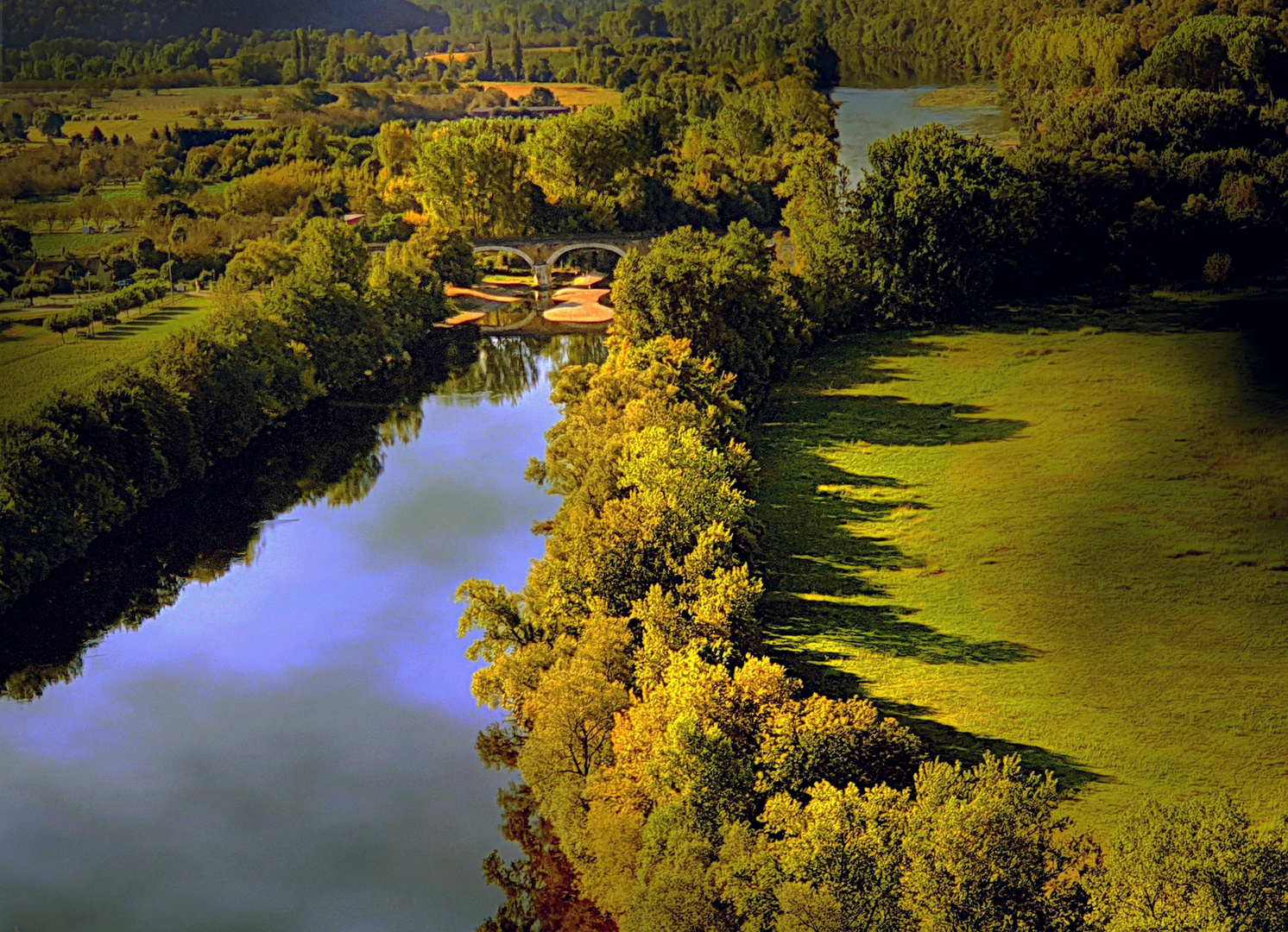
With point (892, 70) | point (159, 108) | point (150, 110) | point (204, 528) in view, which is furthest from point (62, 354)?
point (892, 70)

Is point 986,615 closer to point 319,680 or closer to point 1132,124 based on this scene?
point 319,680

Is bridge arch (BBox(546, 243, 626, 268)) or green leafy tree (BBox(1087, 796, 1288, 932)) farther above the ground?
bridge arch (BBox(546, 243, 626, 268))

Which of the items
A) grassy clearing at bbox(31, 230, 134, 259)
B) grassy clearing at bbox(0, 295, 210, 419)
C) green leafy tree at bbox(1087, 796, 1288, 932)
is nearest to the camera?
green leafy tree at bbox(1087, 796, 1288, 932)

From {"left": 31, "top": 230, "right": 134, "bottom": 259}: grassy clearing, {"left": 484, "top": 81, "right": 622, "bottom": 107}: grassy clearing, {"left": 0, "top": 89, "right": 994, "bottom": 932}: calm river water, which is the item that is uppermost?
{"left": 484, "top": 81, "right": 622, "bottom": 107}: grassy clearing

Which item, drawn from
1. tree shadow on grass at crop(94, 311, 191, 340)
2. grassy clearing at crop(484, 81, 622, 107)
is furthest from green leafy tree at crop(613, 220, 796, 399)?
grassy clearing at crop(484, 81, 622, 107)

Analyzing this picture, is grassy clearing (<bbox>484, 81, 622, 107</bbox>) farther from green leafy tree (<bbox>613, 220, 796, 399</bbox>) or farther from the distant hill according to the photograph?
green leafy tree (<bbox>613, 220, 796, 399</bbox>)

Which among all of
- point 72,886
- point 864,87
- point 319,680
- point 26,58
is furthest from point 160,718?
point 864,87

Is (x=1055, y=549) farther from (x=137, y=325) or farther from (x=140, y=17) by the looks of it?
(x=140, y=17)
